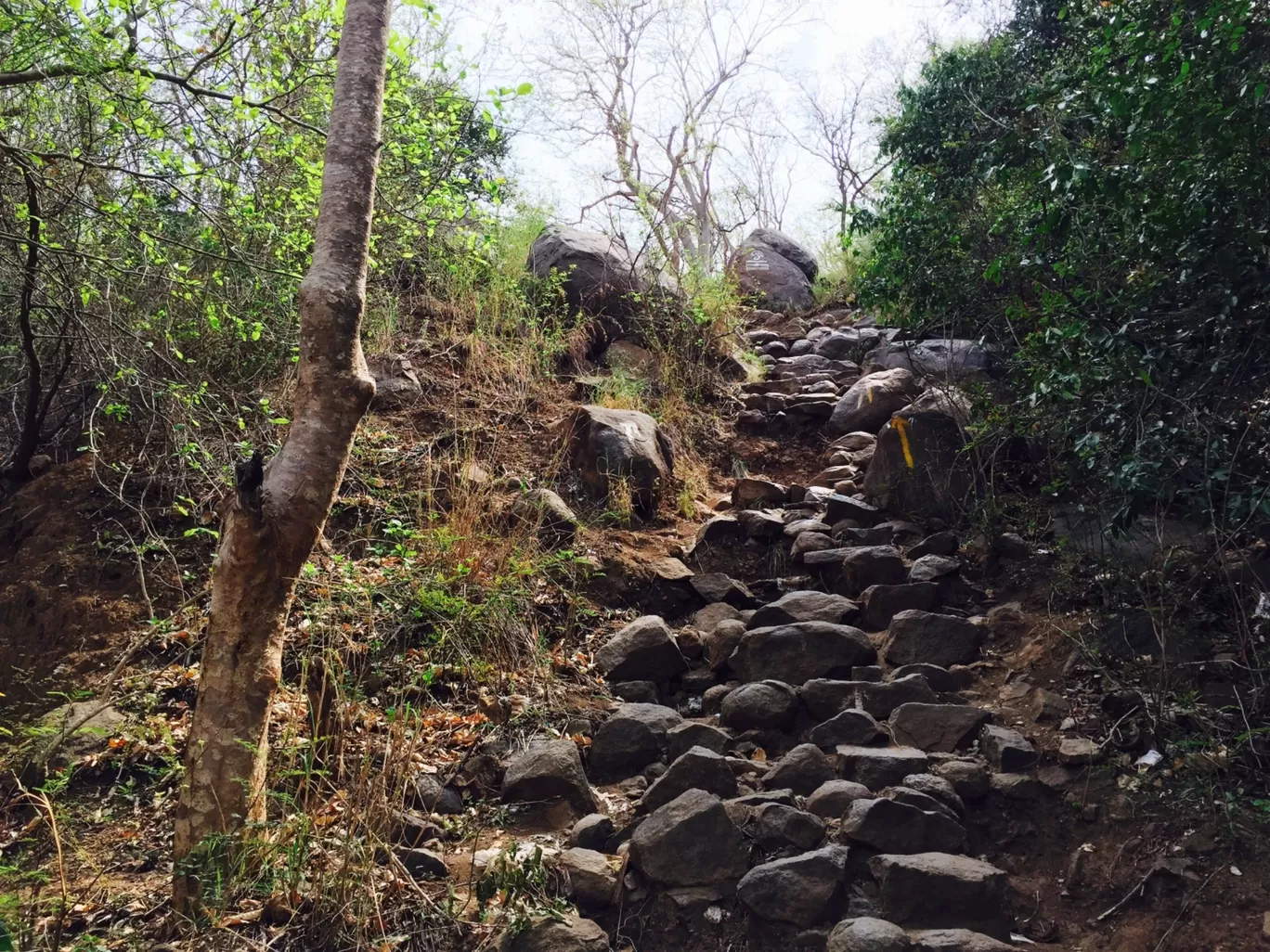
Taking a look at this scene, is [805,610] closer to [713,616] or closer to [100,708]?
[713,616]

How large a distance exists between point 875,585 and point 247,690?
3530 mm

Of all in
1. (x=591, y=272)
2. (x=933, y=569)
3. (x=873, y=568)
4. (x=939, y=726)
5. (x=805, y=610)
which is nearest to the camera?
(x=939, y=726)

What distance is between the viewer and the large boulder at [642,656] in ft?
16.5

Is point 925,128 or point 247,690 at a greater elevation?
point 925,128

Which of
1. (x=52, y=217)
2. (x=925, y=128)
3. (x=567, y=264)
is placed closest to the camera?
(x=52, y=217)

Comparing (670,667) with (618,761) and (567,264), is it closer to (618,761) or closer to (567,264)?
(618,761)

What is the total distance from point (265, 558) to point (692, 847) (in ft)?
5.96

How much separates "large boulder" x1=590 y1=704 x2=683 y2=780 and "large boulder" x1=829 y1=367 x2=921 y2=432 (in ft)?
14.8

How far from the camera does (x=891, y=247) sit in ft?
24.5

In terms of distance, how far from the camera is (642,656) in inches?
199

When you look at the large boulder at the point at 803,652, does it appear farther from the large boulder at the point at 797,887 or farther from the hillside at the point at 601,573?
the large boulder at the point at 797,887

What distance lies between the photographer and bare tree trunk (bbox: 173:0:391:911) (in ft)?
10.3

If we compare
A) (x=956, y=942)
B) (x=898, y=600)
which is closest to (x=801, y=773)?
(x=956, y=942)

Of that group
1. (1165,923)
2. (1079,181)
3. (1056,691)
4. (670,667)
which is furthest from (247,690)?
(1079,181)
